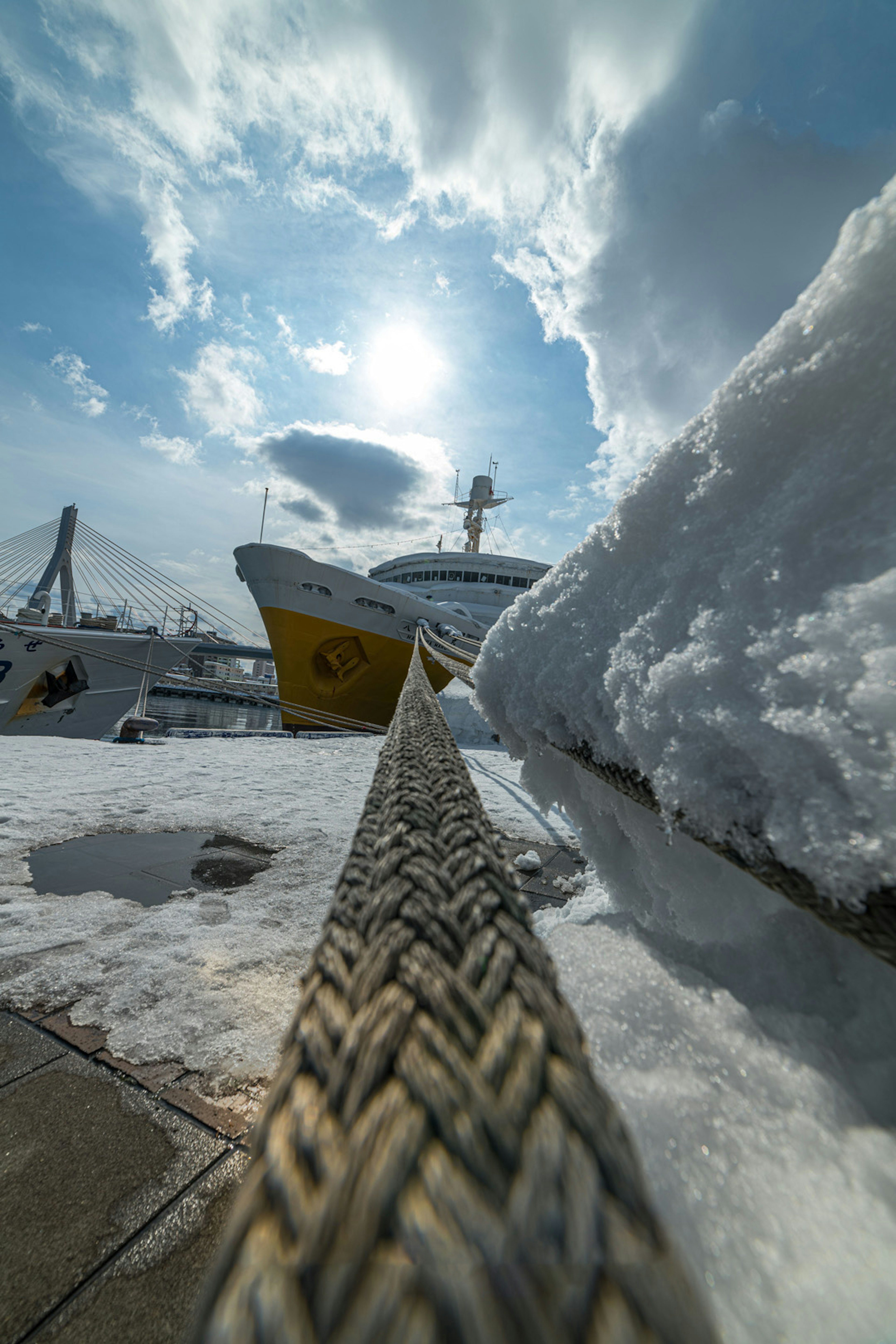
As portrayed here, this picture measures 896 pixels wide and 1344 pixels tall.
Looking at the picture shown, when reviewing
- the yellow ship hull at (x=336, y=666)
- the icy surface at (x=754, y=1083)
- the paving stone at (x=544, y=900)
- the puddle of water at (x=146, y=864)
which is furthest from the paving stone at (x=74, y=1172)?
the yellow ship hull at (x=336, y=666)

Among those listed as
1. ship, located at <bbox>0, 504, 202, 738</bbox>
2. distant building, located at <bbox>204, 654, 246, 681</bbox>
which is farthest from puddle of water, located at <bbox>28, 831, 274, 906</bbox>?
distant building, located at <bbox>204, 654, 246, 681</bbox>

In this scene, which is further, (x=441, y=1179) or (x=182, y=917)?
(x=182, y=917)

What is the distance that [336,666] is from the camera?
1182 centimetres

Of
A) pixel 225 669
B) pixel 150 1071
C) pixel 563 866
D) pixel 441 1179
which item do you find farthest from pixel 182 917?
pixel 225 669

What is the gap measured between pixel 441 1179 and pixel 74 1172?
1.35 metres

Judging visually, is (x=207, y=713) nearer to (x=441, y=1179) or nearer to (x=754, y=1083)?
(x=754, y=1083)

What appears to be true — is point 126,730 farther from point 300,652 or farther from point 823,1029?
point 823,1029

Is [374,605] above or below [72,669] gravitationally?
above

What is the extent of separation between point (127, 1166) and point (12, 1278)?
0.71 ft

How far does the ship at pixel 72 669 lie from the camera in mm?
10727

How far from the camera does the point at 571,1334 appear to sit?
214 mm

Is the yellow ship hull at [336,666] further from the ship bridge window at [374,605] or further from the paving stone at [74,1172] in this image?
the paving stone at [74,1172]

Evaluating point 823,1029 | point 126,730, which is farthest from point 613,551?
point 126,730

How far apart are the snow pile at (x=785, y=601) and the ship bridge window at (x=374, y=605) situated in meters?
10.9
